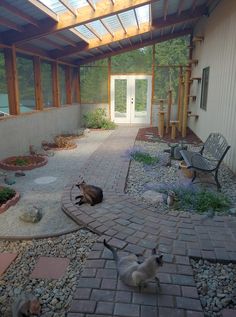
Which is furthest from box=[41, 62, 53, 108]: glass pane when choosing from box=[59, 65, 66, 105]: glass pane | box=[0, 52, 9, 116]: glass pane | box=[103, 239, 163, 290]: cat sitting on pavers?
box=[103, 239, 163, 290]: cat sitting on pavers

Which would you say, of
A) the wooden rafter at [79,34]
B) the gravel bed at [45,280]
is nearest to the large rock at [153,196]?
the gravel bed at [45,280]

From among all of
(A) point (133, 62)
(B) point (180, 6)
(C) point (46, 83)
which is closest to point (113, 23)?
(B) point (180, 6)

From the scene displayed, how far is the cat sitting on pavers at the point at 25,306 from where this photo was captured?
1.93 meters

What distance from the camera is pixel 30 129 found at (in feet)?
23.3

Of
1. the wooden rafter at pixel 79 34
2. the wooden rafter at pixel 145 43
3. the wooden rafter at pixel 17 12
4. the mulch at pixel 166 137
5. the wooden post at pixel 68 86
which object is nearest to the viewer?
the wooden rafter at pixel 17 12

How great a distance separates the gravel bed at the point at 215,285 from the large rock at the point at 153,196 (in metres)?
1.38

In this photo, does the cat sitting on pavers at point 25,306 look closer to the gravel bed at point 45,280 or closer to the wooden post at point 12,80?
the gravel bed at point 45,280

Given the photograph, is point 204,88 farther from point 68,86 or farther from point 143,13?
point 68,86

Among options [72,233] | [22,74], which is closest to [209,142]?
[72,233]

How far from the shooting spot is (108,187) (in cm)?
439

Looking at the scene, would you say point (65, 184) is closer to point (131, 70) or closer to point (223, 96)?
point (223, 96)

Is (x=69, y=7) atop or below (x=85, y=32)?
below

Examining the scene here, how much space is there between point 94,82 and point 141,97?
7.07 ft

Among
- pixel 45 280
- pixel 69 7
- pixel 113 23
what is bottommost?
pixel 45 280
